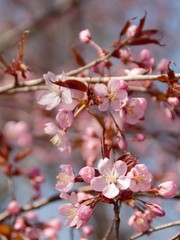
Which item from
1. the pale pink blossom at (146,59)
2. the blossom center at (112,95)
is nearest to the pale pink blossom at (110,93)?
the blossom center at (112,95)

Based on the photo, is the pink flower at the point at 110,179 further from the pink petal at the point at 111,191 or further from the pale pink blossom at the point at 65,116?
the pale pink blossom at the point at 65,116

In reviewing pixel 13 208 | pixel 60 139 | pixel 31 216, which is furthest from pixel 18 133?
pixel 60 139

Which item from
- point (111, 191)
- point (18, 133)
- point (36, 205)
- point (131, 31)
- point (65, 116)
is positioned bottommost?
point (36, 205)

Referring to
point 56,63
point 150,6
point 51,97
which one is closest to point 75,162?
point 56,63

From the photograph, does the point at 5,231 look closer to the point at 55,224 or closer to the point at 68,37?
the point at 55,224

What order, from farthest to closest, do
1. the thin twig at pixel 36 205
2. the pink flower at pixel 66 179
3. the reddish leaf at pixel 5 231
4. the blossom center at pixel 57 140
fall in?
the thin twig at pixel 36 205 → the reddish leaf at pixel 5 231 → the blossom center at pixel 57 140 → the pink flower at pixel 66 179

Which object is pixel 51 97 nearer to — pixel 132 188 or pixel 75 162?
pixel 132 188
